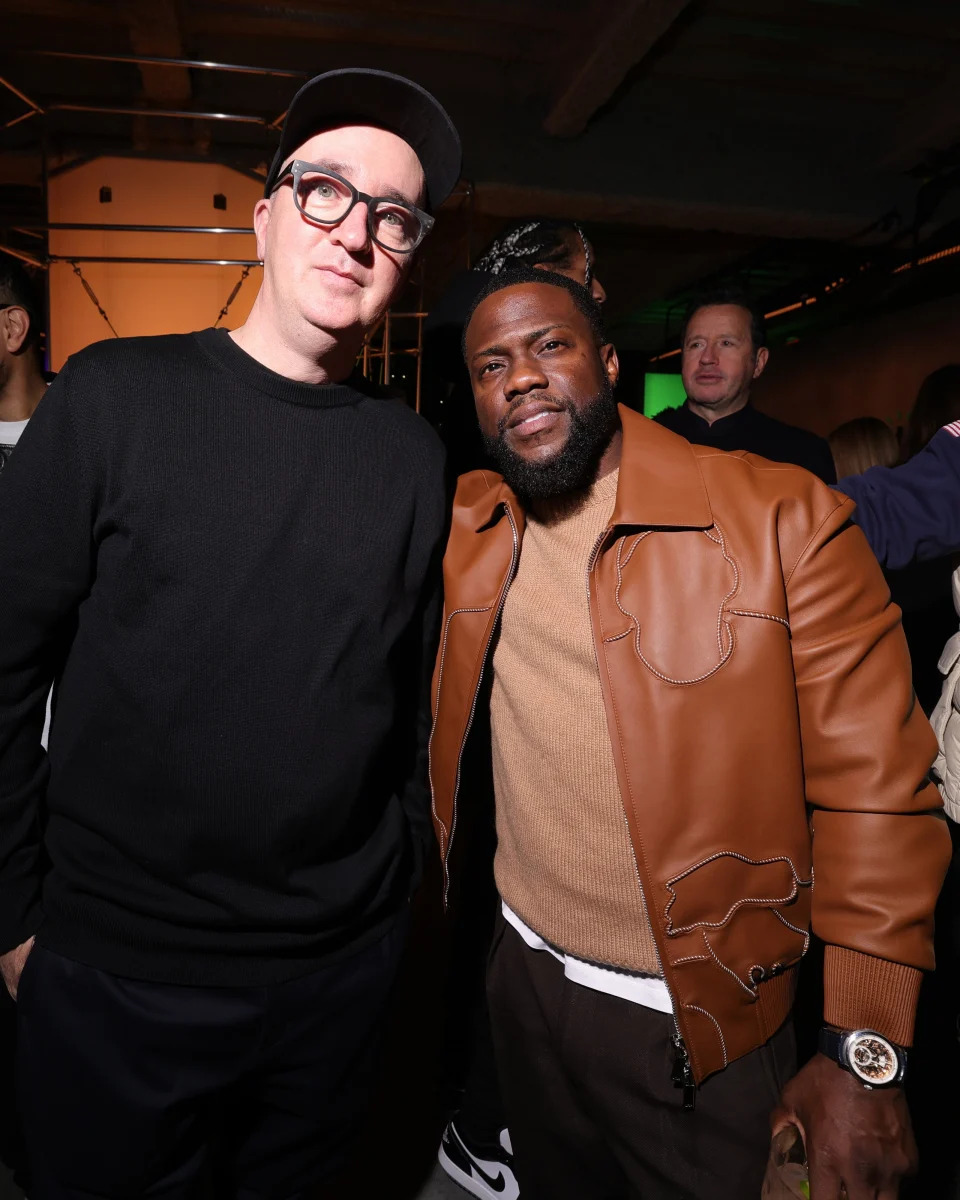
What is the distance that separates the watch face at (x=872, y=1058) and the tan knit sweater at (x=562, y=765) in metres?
0.34

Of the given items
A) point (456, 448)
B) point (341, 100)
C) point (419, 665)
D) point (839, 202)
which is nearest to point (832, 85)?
point (839, 202)

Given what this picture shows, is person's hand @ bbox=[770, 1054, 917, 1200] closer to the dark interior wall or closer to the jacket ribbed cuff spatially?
the jacket ribbed cuff

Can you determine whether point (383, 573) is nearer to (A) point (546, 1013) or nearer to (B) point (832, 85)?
(A) point (546, 1013)

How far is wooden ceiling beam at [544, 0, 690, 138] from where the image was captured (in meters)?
3.94

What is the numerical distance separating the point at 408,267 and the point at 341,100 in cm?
30

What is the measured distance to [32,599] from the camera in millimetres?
1301

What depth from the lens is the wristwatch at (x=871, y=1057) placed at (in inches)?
49.8

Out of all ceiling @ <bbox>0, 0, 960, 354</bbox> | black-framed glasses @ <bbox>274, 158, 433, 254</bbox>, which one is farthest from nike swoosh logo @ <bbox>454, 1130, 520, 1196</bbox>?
ceiling @ <bbox>0, 0, 960, 354</bbox>

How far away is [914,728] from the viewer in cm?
135

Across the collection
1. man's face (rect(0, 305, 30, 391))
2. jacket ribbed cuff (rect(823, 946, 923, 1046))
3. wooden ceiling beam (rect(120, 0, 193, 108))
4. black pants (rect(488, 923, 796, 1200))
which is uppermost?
wooden ceiling beam (rect(120, 0, 193, 108))

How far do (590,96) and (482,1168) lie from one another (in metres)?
5.43

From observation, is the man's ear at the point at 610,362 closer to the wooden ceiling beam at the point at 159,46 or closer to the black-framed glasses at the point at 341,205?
the black-framed glasses at the point at 341,205

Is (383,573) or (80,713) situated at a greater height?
(383,573)

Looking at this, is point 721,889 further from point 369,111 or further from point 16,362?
point 16,362
